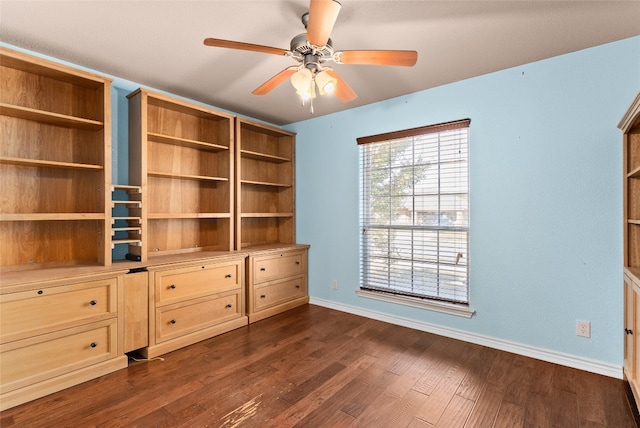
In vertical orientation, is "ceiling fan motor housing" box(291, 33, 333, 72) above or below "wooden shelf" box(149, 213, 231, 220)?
above

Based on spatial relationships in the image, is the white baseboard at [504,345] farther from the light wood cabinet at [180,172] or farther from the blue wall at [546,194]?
the light wood cabinet at [180,172]

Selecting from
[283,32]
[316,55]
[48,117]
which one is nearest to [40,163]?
[48,117]

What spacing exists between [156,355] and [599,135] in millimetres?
3785

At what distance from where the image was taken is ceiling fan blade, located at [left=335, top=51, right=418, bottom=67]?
176 cm

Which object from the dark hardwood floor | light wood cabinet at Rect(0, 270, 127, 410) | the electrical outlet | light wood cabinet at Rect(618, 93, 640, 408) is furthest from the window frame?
light wood cabinet at Rect(0, 270, 127, 410)

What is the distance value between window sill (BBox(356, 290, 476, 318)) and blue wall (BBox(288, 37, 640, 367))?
63 millimetres

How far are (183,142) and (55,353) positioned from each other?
196 cm

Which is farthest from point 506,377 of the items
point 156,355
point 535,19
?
point 156,355

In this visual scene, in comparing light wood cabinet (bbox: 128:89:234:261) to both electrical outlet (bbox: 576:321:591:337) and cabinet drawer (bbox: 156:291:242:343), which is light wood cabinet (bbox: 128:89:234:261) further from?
electrical outlet (bbox: 576:321:591:337)

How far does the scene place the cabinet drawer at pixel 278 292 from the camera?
3.45m

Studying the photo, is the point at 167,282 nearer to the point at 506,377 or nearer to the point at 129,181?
the point at 129,181

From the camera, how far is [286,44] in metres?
2.23

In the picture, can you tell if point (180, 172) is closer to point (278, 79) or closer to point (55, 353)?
point (278, 79)

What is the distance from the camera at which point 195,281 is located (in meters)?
2.88
